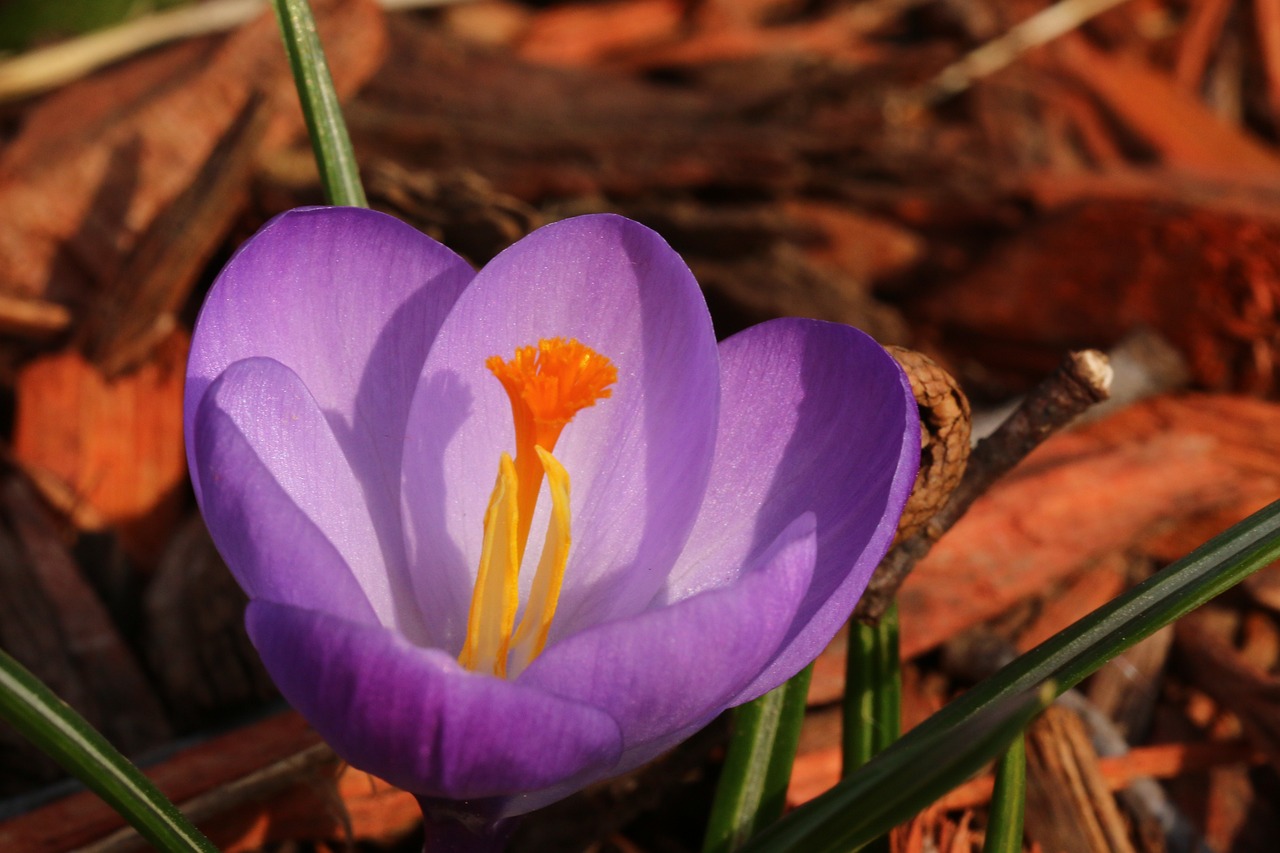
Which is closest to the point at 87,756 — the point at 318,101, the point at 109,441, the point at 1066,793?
the point at 318,101

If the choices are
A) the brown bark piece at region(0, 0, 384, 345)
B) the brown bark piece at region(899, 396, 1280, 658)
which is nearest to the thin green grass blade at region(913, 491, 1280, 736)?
the brown bark piece at region(899, 396, 1280, 658)

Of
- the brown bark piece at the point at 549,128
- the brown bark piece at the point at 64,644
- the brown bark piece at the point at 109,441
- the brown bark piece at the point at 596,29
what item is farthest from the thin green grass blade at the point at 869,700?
the brown bark piece at the point at 596,29

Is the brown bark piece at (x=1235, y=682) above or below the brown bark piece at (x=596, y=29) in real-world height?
below

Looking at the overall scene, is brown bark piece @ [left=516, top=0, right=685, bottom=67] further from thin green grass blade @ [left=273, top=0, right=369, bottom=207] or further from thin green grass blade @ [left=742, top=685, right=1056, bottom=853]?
thin green grass blade @ [left=742, top=685, right=1056, bottom=853]

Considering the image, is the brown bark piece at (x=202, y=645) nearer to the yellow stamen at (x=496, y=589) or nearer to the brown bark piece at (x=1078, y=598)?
the yellow stamen at (x=496, y=589)

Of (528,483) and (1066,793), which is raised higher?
(528,483)

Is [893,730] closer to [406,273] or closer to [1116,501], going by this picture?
[406,273]

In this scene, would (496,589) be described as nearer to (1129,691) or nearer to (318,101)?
(318,101)
